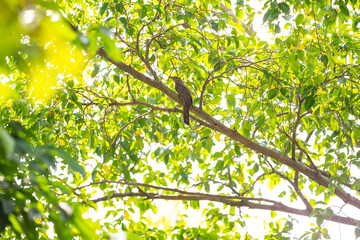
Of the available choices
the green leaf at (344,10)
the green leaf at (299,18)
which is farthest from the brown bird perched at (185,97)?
the green leaf at (344,10)

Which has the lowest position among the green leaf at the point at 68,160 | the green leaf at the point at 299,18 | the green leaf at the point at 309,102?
the green leaf at the point at 68,160

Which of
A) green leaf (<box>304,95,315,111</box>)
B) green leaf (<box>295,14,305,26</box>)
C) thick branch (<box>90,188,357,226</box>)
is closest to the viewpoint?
green leaf (<box>295,14,305,26</box>)

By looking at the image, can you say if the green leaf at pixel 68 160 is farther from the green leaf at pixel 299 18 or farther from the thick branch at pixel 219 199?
the thick branch at pixel 219 199

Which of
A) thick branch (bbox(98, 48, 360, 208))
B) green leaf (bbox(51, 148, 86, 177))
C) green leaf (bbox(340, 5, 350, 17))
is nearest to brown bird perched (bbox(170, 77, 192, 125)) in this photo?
thick branch (bbox(98, 48, 360, 208))

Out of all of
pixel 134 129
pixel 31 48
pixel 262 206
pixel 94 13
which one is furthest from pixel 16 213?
pixel 94 13

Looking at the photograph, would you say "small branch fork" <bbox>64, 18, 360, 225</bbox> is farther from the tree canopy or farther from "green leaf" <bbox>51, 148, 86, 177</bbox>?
"green leaf" <bbox>51, 148, 86, 177</bbox>

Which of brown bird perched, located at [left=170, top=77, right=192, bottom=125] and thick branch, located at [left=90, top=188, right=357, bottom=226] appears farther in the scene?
Result: thick branch, located at [left=90, top=188, right=357, bottom=226]

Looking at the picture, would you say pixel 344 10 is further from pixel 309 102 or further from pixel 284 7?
pixel 309 102

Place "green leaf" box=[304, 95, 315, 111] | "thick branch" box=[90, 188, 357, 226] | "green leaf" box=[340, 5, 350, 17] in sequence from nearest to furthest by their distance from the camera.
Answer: "green leaf" box=[340, 5, 350, 17], "green leaf" box=[304, 95, 315, 111], "thick branch" box=[90, 188, 357, 226]

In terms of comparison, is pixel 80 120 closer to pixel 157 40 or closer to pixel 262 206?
pixel 157 40

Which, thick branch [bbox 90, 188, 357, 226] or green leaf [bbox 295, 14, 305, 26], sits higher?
green leaf [bbox 295, 14, 305, 26]

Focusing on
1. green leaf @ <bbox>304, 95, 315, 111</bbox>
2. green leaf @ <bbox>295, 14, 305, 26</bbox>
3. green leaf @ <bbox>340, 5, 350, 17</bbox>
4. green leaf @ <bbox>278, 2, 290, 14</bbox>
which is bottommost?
green leaf @ <bbox>304, 95, 315, 111</bbox>

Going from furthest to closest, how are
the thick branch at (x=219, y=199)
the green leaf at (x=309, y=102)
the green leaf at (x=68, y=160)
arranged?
the thick branch at (x=219, y=199) → the green leaf at (x=309, y=102) → the green leaf at (x=68, y=160)

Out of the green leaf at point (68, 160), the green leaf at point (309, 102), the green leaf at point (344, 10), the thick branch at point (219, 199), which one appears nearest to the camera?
the green leaf at point (68, 160)
